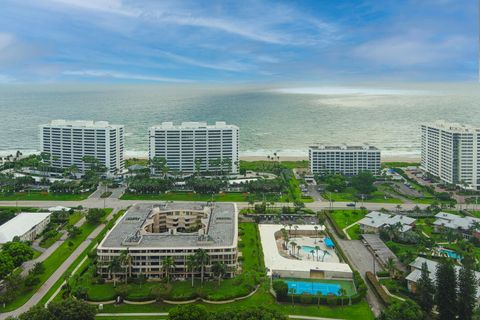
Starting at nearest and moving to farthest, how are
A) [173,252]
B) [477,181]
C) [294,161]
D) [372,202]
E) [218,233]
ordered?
[173,252] < [218,233] < [372,202] < [477,181] < [294,161]

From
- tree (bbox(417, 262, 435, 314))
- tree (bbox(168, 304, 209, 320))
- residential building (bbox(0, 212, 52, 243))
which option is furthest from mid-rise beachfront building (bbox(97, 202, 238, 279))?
tree (bbox(417, 262, 435, 314))

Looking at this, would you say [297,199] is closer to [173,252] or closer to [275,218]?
[275,218]

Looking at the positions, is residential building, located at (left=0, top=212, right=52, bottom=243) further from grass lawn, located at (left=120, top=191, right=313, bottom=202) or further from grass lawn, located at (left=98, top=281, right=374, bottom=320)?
grass lawn, located at (left=98, top=281, right=374, bottom=320)

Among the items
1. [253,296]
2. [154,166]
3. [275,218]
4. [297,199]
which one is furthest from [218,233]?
[154,166]

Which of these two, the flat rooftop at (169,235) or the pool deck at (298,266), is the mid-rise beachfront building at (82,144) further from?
the pool deck at (298,266)

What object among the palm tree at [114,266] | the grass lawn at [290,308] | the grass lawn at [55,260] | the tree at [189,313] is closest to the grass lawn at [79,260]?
the grass lawn at [55,260]

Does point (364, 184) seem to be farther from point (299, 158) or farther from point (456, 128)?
point (299, 158)
